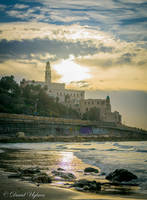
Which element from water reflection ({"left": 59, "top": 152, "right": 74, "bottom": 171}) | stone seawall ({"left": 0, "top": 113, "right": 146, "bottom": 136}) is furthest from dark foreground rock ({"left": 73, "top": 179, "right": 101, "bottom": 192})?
stone seawall ({"left": 0, "top": 113, "right": 146, "bottom": 136})

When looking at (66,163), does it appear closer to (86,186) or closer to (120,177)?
(120,177)

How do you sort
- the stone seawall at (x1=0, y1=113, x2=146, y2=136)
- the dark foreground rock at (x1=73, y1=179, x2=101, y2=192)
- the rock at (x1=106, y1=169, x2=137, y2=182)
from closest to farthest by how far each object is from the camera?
the dark foreground rock at (x1=73, y1=179, x2=101, y2=192) → the rock at (x1=106, y1=169, x2=137, y2=182) → the stone seawall at (x1=0, y1=113, x2=146, y2=136)

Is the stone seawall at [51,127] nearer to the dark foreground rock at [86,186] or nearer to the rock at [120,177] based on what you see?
the rock at [120,177]

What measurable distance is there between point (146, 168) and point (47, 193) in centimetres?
1032

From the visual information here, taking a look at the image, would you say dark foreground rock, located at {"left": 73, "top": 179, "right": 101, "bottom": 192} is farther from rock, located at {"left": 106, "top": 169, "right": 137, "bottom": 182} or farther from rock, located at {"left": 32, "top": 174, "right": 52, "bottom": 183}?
Result: rock, located at {"left": 106, "top": 169, "right": 137, "bottom": 182}

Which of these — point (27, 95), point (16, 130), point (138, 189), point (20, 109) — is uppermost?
point (27, 95)

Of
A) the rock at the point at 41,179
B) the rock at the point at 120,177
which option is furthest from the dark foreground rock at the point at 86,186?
the rock at the point at 120,177

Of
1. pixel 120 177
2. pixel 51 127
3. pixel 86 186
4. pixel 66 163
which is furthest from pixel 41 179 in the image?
pixel 51 127

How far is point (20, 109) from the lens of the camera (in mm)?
107250

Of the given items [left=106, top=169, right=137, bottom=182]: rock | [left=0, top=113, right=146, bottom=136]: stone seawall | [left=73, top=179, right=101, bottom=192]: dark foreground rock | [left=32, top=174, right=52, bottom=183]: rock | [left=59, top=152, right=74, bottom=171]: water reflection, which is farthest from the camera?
[left=0, top=113, right=146, bottom=136]: stone seawall

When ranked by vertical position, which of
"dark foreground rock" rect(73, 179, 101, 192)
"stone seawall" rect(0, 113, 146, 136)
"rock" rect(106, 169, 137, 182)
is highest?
"stone seawall" rect(0, 113, 146, 136)

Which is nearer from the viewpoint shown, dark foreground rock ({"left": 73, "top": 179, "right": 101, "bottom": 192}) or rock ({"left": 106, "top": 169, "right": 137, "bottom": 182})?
dark foreground rock ({"left": 73, "top": 179, "right": 101, "bottom": 192})

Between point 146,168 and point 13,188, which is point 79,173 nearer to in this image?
point 146,168

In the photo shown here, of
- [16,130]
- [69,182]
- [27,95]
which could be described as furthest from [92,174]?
[27,95]
